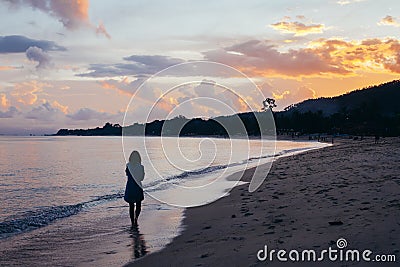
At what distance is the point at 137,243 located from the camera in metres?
10.9

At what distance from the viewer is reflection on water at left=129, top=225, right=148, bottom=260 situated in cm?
968

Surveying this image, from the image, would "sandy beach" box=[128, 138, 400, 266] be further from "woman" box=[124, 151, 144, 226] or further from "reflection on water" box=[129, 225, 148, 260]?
"woman" box=[124, 151, 144, 226]

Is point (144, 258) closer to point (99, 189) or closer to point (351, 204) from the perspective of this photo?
point (351, 204)

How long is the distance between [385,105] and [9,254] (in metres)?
205

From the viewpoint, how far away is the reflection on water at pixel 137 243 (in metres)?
9.68

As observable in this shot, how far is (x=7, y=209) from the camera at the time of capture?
18125 millimetres

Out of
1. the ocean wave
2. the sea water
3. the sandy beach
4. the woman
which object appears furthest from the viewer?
the ocean wave

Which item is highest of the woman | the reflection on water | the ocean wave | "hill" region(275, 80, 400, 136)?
"hill" region(275, 80, 400, 136)

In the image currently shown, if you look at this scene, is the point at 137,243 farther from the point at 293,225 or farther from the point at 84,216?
the point at 84,216

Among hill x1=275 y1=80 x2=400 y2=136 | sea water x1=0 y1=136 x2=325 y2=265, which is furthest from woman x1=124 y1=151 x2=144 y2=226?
hill x1=275 y1=80 x2=400 y2=136

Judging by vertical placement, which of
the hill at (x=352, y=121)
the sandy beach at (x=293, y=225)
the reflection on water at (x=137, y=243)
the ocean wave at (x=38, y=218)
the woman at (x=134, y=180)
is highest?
the hill at (x=352, y=121)

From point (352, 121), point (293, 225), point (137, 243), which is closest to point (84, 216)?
point (137, 243)

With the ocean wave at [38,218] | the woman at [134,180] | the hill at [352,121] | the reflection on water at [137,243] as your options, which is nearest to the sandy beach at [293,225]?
the reflection on water at [137,243]

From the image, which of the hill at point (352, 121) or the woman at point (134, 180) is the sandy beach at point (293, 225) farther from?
the hill at point (352, 121)
